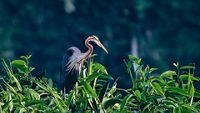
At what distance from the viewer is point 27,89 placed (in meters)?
4.48

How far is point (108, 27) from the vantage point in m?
27.5

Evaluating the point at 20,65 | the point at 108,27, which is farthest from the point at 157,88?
the point at 108,27

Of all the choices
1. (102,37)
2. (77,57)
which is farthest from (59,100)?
(102,37)

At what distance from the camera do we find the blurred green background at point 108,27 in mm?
26562

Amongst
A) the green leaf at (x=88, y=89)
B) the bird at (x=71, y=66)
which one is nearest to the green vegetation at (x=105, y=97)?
the green leaf at (x=88, y=89)

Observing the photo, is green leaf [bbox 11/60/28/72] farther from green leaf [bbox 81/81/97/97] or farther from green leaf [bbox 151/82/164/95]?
green leaf [bbox 151/82/164/95]

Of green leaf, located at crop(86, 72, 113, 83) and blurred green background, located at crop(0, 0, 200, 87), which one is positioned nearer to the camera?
green leaf, located at crop(86, 72, 113, 83)

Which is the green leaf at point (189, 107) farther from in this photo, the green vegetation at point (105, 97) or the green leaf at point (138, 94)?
the green leaf at point (138, 94)

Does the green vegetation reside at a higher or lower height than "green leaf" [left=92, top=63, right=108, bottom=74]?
lower

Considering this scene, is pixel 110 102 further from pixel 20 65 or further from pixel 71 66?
pixel 71 66

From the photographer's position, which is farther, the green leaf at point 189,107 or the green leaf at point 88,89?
the green leaf at point 88,89

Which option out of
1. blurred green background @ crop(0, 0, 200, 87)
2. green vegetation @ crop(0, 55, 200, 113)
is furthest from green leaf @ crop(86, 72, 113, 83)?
blurred green background @ crop(0, 0, 200, 87)

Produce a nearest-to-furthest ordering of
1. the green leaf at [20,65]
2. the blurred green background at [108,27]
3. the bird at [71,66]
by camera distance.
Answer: the green leaf at [20,65]
the bird at [71,66]
the blurred green background at [108,27]

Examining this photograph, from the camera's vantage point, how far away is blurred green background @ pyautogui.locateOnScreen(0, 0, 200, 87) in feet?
87.1
